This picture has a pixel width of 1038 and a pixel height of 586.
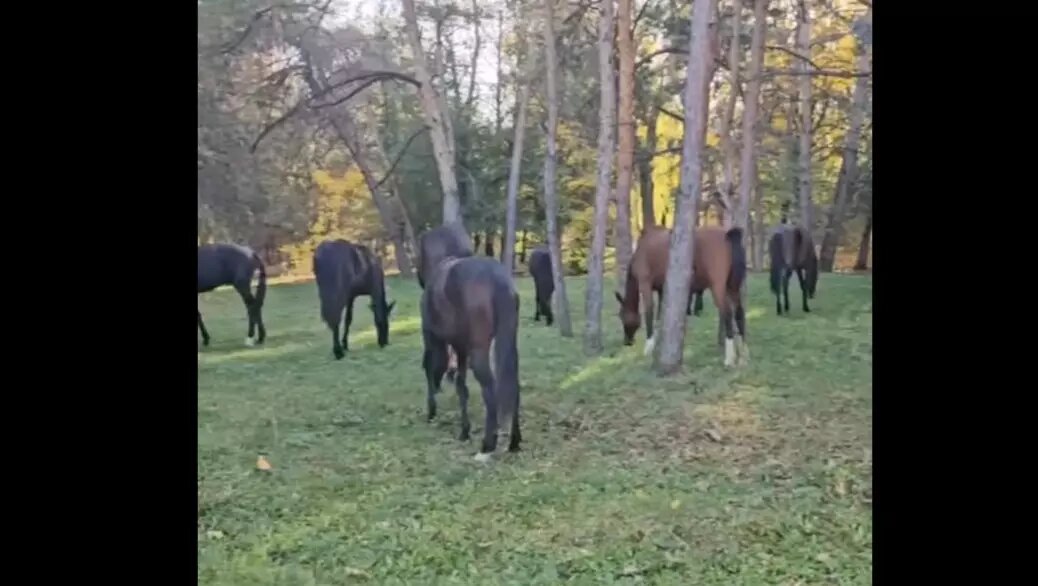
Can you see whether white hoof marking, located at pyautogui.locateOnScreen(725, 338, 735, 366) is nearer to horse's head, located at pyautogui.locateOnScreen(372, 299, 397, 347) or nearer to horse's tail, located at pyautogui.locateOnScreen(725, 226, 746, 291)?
horse's tail, located at pyautogui.locateOnScreen(725, 226, 746, 291)

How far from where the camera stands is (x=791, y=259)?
14523 millimetres

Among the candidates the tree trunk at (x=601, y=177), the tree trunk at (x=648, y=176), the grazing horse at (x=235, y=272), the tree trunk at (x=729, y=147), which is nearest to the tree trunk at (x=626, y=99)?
the tree trunk at (x=601, y=177)

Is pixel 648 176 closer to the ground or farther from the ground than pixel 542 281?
farther from the ground

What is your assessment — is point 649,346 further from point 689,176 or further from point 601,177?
point 689,176

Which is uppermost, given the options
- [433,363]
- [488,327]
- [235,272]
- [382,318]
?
[235,272]

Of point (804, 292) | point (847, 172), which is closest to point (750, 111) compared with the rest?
point (804, 292)

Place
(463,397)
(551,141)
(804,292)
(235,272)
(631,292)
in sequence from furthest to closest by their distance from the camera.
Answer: (804,292)
(235,272)
(551,141)
(631,292)
(463,397)

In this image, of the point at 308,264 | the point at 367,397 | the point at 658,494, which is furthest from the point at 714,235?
the point at 308,264

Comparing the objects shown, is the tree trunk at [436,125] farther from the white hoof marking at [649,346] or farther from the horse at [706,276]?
the white hoof marking at [649,346]

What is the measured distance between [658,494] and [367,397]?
4.15m

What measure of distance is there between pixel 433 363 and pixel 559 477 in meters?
2.14

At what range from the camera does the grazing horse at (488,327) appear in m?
5.75
